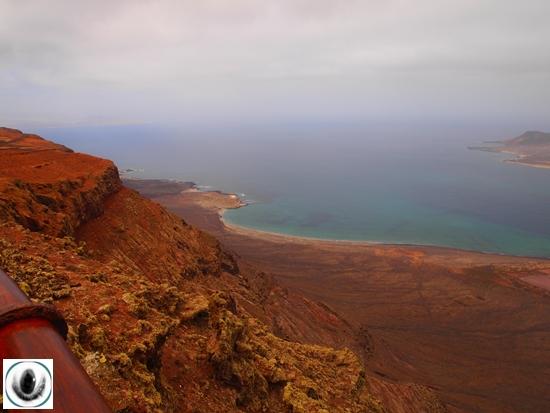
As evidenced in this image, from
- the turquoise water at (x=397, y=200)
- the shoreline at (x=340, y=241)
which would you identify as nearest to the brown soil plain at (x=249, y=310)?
the shoreline at (x=340, y=241)

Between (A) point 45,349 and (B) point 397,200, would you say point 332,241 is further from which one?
(A) point 45,349

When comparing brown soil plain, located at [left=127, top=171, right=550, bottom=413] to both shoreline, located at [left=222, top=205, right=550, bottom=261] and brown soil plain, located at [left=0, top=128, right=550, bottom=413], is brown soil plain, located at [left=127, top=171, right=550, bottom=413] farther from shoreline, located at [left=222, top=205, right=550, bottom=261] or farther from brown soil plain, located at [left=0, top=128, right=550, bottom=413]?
shoreline, located at [left=222, top=205, right=550, bottom=261]

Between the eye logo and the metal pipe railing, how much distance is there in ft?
0.04

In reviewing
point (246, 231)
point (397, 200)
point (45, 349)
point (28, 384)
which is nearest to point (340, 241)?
point (246, 231)

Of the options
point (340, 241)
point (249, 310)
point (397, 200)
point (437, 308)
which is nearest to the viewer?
point (249, 310)

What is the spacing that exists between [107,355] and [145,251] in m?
17.9

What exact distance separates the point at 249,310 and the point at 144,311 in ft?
56.9

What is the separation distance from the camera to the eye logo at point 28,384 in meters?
2.60

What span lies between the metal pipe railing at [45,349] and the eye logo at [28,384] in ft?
0.04

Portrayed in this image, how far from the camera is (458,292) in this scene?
2308 inches

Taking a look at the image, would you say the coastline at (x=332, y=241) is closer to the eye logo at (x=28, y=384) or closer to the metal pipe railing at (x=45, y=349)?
the metal pipe railing at (x=45, y=349)

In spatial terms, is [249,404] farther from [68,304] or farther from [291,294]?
[291,294]

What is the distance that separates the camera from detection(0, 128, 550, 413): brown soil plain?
34.8 feet

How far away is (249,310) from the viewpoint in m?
28.0
